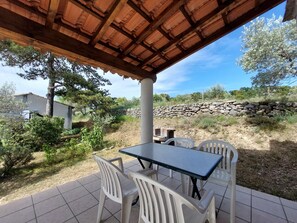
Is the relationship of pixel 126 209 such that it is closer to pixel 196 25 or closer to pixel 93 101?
pixel 196 25

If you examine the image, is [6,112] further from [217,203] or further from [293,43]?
[293,43]

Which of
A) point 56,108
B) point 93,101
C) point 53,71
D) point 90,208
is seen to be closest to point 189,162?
point 90,208

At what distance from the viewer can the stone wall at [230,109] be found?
4788 mm

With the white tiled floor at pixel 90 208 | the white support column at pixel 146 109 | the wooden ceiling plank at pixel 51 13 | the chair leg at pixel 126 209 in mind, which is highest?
the wooden ceiling plank at pixel 51 13

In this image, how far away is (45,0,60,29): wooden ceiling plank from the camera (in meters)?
1.30

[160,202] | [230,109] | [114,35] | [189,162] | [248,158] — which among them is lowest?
[248,158]

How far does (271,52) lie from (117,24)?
278 inches

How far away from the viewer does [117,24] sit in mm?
1761

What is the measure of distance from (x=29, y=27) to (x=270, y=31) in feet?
27.0

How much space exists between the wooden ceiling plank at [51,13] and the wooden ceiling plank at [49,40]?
0.24 feet

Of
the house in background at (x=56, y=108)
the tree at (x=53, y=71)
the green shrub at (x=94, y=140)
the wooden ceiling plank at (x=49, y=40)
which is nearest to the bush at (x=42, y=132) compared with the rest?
the green shrub at (x=94, y=140)

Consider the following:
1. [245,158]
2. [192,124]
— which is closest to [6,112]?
[192,124]

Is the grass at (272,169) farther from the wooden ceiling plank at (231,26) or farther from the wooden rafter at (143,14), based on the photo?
the wooden rafter at (143,14)

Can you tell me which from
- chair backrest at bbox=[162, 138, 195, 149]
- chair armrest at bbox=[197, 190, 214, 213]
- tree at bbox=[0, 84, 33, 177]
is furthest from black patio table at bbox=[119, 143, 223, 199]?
tree at bbox=[0, 84, 33, 177]
